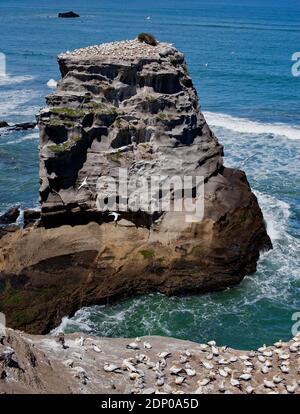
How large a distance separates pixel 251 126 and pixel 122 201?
23.3m

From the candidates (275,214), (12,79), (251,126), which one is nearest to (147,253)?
(275,214)

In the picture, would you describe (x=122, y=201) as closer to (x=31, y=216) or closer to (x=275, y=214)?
(x=31, y=216)

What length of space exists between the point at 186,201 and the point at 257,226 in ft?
10.0

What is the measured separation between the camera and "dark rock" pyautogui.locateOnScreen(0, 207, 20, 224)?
89.0 ft

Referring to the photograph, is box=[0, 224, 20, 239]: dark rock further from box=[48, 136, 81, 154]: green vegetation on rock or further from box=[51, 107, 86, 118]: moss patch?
box=[51, 107, 86, 118]: moss patch

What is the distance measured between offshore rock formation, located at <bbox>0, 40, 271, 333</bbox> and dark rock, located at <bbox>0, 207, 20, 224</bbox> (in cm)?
426

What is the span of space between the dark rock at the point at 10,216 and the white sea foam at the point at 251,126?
65.4ft

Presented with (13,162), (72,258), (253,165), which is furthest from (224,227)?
(13,162)

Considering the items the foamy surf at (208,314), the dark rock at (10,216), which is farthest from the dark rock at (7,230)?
the foamy surf at (208,314)

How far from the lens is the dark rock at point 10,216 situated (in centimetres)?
2712

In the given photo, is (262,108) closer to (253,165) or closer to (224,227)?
(253,165)

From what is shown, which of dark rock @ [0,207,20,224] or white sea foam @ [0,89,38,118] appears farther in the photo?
white sea foam @ [0,89,38,118]

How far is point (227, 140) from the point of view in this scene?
40219mm

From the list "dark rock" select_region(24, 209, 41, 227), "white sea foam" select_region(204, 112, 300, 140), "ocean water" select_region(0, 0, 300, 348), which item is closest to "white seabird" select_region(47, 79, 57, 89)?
"ocean water" select_region(0, 0, 300, 348)
